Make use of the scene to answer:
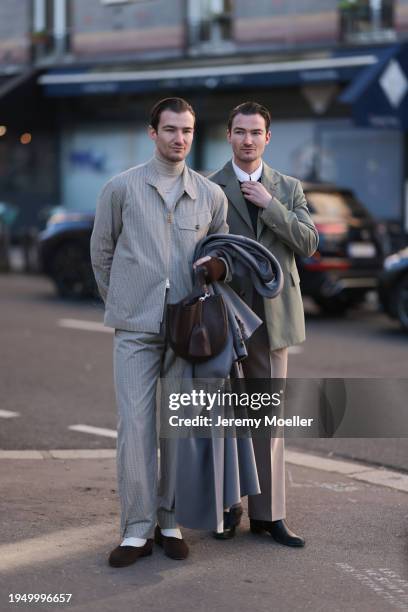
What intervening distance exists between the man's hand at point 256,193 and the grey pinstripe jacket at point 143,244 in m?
0.26

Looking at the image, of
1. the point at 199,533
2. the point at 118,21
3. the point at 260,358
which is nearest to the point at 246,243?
the point at 260,358

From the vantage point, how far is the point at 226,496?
494cm

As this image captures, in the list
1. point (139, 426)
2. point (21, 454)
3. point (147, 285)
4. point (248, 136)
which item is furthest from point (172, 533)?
point (21, 454)

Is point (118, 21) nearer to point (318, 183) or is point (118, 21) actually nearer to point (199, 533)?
point (318, 183)

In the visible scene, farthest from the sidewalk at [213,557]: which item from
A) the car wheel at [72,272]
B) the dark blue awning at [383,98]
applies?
the dark blue awning at [383,98]

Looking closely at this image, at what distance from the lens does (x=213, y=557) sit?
16.4 feet

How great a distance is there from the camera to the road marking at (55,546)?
15.8 feet

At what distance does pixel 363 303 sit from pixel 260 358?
10.9m

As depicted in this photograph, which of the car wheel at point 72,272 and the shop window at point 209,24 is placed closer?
the car wheel at point 72,272

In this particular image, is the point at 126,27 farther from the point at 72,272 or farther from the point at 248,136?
the point at 248,136

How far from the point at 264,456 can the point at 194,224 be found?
1078mm

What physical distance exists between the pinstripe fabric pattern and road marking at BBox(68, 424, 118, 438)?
105 inches

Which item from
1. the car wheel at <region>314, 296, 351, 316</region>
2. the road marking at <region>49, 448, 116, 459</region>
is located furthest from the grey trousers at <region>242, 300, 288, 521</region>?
the car wheel at <region>314, 296, 351, 316</region>

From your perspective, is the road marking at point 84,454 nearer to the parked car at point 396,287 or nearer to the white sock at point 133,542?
the white sock at point 133,542
